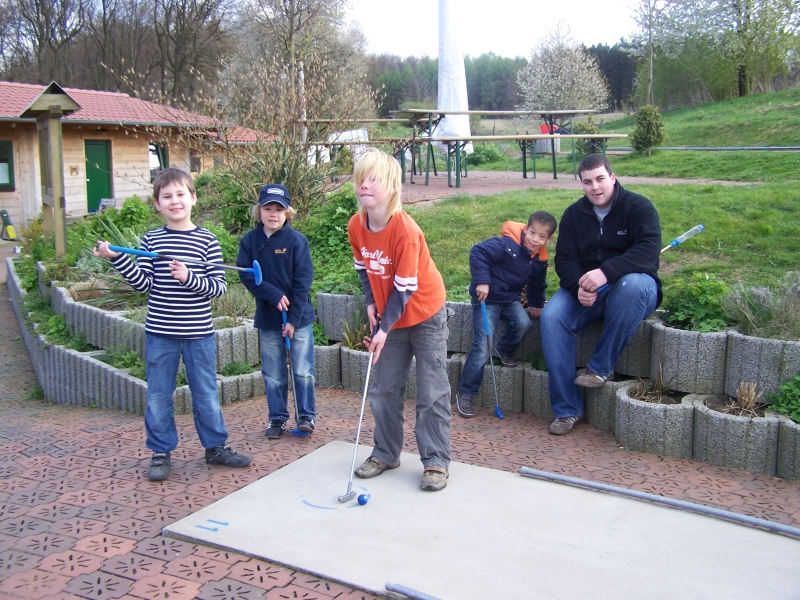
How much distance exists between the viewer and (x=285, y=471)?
155 inches

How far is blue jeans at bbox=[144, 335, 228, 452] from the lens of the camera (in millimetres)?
3934

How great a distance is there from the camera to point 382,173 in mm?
3572

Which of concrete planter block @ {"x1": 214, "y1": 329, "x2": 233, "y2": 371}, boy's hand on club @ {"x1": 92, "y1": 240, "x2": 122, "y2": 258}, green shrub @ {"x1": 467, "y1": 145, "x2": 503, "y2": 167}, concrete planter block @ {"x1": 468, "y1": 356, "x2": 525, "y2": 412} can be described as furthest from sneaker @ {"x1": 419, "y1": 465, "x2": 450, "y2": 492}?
green shrub @ {"x1": 467, "y1": 145, "x2": 503, "y2": 167}

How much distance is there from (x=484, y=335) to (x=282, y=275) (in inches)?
53.9

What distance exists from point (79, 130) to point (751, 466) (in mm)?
20617

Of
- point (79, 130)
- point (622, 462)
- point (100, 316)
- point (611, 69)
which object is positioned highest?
point (611, 69)

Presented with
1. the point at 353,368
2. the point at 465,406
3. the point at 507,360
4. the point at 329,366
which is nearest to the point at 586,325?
the point at 507,360

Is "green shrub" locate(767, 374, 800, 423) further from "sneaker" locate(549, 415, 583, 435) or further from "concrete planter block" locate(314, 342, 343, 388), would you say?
"concrete planter block" locate(314, 342, 343, 388)

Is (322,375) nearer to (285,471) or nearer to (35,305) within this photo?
(285,471)

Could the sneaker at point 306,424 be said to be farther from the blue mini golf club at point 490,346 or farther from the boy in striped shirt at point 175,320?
the blue mini golf club at point 490,346

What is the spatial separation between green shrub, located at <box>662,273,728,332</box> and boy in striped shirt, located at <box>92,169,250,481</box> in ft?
8.86

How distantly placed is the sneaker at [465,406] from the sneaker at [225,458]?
1.50 m

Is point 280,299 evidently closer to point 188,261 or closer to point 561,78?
point 188,261

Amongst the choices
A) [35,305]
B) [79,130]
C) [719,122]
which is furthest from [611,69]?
[35,305]
